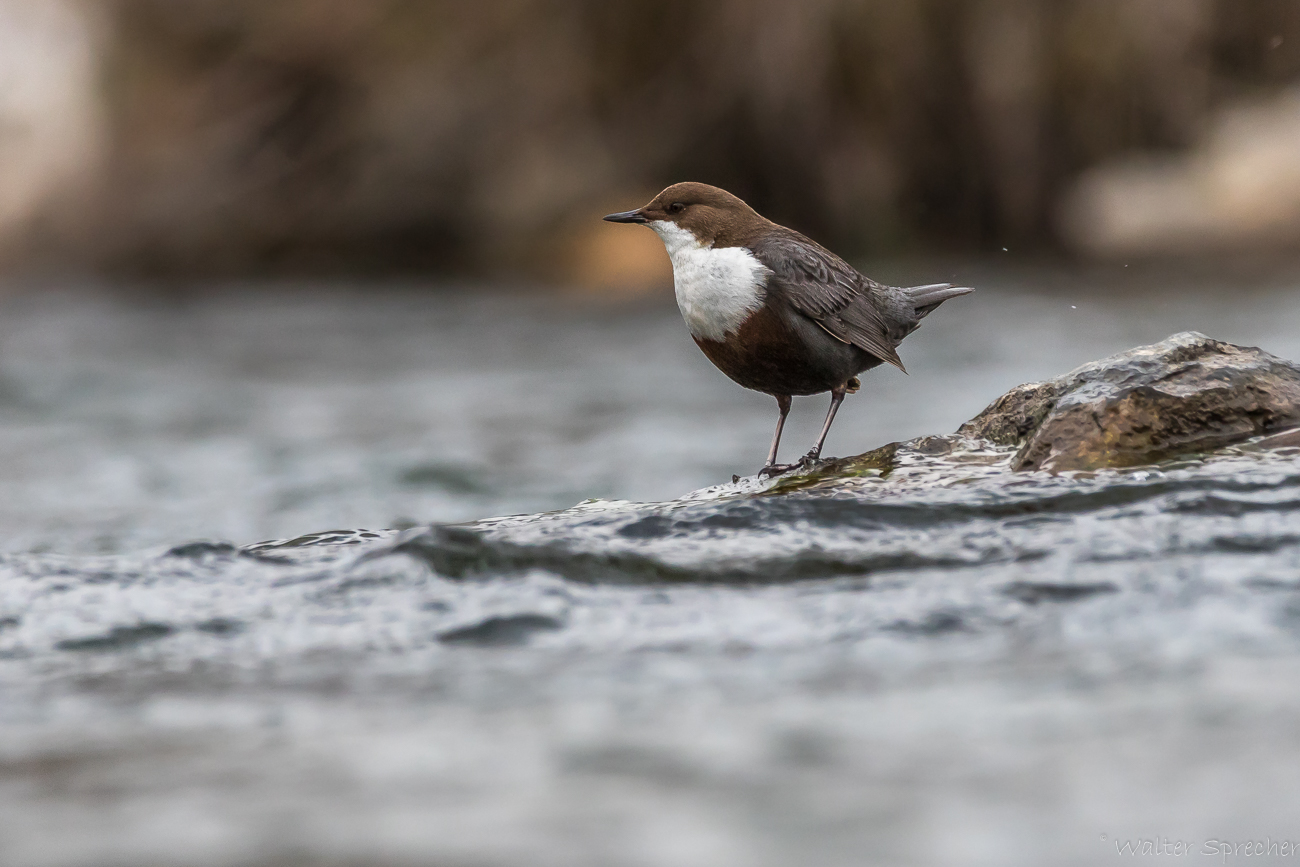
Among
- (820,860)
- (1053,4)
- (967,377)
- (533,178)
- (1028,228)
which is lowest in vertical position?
(820,860)

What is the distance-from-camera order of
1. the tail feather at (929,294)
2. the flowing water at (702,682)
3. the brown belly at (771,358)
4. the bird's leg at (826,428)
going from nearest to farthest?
1. the flowing water at (702,682)
2. the brown belly at (771,358)
3. the bird's leg at (826,428)
4. the tail feather at (929,294)

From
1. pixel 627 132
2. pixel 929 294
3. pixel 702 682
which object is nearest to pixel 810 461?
pixel 929 294

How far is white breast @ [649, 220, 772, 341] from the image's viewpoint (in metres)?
4.17

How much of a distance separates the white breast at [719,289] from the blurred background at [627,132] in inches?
361

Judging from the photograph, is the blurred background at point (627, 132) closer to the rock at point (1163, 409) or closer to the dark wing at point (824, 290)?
the dark wing at point (824, 290)

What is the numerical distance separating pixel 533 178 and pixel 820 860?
501 inches

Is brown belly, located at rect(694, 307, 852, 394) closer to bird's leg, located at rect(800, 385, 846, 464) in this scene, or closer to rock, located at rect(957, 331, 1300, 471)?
bird's leg, located at rect(800, 385, 846, 464)

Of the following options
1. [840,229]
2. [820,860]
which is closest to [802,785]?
[820,860]

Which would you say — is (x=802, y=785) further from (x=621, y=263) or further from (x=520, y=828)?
(x=621, y=263)

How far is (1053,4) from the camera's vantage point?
13.1 metres

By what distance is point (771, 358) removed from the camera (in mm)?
4215

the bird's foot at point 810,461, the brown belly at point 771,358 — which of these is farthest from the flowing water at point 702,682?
the brown belly at point 771,358

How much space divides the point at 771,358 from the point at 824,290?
0.28 meters

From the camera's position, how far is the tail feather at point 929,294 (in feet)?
15.5
